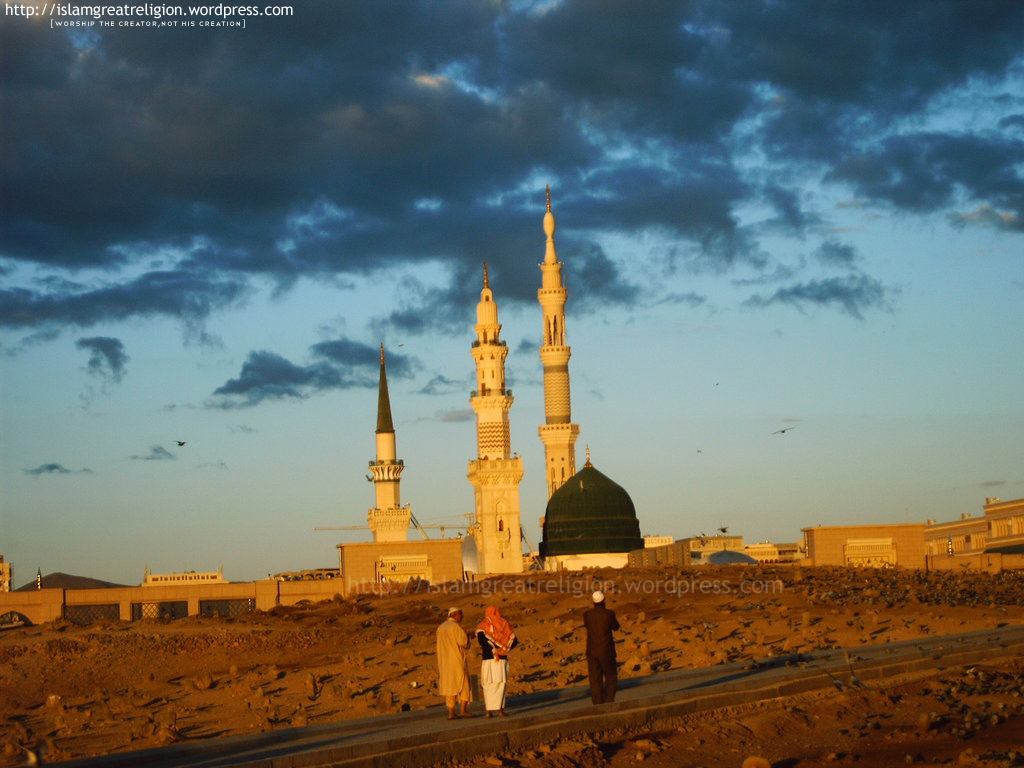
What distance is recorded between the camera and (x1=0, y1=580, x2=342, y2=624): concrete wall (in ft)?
161

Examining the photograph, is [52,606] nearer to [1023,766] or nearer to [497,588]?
[497,588]

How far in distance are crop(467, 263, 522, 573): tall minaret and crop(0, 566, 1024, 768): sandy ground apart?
40.3m

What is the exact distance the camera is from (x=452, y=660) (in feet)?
55.0

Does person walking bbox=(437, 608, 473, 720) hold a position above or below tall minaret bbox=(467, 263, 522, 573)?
below

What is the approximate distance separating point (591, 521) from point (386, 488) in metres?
31.0

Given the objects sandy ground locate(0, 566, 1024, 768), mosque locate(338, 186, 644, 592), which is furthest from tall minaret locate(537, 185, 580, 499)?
sandy ground locate(0, 566, 1024, 768)

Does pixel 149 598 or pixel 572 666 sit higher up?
pixel 149 598

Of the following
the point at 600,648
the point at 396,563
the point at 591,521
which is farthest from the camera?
the point at 591,521

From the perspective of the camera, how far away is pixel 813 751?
17.4 metres

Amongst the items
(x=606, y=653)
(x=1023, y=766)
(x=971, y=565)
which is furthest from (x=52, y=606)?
(x=1023, y=766)

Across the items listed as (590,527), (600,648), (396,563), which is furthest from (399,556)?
(600,648)

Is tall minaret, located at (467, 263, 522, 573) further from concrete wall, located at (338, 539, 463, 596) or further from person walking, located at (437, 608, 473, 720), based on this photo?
person walking, located at (437, 608, 473, 720)

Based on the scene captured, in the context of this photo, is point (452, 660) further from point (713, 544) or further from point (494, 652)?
point (713, 544)

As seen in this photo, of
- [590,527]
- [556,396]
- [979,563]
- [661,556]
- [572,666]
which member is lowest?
[572,666]
